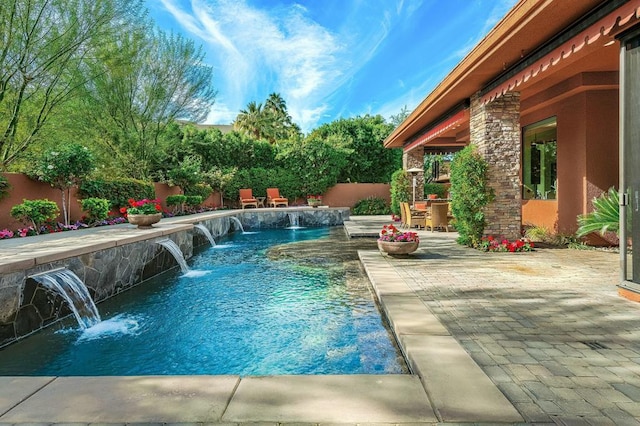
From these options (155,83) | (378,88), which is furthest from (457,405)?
(378,88)

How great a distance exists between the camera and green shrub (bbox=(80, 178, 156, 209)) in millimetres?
10078

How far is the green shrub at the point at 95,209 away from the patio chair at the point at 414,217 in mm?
8203

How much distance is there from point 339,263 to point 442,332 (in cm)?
405

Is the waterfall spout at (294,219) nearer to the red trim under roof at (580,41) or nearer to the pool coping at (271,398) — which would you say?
the red trim under roof at (580,41)

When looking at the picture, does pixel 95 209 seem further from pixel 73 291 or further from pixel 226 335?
pixel 226 335

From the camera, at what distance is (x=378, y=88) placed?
4744cm

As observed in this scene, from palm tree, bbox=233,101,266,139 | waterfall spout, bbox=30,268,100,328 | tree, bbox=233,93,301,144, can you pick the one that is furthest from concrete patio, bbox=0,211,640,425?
palm tree, bbox=233,101,266,139

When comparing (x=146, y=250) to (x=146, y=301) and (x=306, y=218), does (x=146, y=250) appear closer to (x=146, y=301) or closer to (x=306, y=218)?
(x=146, y=301)

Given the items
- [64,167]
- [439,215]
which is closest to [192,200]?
[64,167]

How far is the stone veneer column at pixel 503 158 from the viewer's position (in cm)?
718

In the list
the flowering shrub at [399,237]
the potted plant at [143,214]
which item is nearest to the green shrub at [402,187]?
the flowering shrub at [399,237]

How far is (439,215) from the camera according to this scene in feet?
34.4

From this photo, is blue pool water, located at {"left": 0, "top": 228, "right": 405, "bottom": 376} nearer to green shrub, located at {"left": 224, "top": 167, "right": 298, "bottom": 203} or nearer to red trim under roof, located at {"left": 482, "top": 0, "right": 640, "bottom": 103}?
red trim under roof, located at {"left": 482, "top": 0, "right": 640, "bottom": 103}

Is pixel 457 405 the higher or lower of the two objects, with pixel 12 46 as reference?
lower
